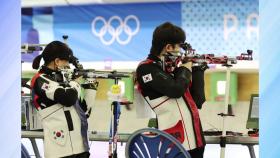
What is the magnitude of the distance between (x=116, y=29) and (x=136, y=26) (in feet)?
0.92

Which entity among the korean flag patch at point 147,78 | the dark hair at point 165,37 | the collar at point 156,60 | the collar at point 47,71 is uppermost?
the dark hair at point 165,37

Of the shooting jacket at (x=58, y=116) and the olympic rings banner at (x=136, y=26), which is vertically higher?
the olympic rings banner at (x=136, y=26)

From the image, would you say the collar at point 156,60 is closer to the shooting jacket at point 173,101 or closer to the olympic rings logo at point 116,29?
the shooting jacket at point 173,101

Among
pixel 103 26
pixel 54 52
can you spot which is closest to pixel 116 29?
pixel 103 26

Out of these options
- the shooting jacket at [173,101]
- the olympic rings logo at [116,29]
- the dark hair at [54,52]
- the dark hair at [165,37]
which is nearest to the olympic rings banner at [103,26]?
the olympic rings logo at [116,29]

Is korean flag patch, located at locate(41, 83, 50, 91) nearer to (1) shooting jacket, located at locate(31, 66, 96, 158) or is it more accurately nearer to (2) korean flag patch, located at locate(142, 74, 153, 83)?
(1) shooting jacket, located at locate(31, 66, 96, 158)

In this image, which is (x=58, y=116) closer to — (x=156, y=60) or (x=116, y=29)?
(x=156, y=60)

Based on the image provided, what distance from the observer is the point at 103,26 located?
6020 millimetres

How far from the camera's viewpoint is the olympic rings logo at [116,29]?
5887 mm

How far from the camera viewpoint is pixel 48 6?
242 inches

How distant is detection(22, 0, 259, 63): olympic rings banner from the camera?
18.4ft

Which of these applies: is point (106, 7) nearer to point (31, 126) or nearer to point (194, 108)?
point (31, 126)
